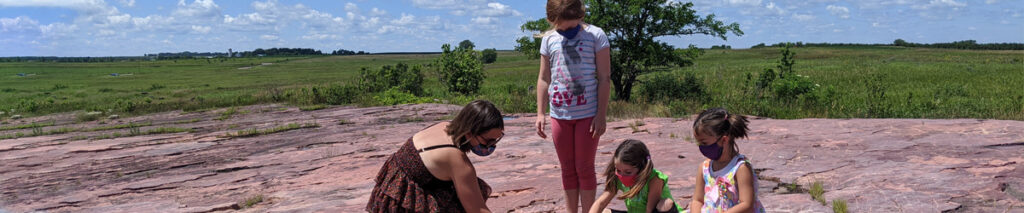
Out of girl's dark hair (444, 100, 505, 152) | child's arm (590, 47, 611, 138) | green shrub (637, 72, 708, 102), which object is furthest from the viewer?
green shrub (637, 72, 708, 102)

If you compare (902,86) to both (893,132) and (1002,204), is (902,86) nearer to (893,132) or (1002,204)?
(893,132)

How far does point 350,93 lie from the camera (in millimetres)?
21547

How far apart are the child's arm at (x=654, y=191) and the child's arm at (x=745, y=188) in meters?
0.61

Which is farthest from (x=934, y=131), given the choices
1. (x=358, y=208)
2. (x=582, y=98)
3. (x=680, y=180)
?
(x=358, y=208)

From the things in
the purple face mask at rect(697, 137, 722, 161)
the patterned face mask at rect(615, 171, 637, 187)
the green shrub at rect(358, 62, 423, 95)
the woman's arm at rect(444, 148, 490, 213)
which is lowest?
the green shrub at rect(358, 62, 423, 95)

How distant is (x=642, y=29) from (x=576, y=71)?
13993mm

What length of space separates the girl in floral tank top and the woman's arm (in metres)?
1.22

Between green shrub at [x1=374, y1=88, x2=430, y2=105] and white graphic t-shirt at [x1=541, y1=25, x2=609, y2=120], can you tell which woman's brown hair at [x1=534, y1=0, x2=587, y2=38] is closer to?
white graphic t-shirt at [x1=541, y1=25, x2=609, y2=120]

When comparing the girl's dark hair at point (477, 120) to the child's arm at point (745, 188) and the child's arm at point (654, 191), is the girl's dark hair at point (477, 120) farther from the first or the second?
the child's arm at point (745, 188)

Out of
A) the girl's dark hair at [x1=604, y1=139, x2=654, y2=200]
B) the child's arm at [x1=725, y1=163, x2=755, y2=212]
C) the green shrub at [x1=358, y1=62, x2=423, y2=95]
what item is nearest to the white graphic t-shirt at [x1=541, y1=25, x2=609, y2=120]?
the girl's dark hair at [x1=604, y1=139, x2=654, y2=200]

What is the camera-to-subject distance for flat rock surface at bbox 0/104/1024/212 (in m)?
5.00

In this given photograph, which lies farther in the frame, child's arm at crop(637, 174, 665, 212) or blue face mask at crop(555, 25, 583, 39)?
child's arm at crop(637, 174, 665, 212)

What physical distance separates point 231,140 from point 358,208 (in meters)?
7.58

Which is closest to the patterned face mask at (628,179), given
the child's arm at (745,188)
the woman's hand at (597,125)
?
the woman's hand at (597,125)
